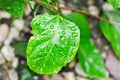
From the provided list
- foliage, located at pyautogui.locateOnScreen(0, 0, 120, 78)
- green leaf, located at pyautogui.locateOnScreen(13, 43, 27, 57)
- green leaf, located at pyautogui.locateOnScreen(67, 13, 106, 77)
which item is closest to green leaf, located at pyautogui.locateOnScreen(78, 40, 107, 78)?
green leaf, located at pyautogui.locateOnScreen(67, 13, 106, 77)

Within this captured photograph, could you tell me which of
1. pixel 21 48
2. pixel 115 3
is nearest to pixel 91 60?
pixel 21 48

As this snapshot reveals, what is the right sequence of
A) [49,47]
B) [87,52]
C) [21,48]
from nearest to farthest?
[49,47]
[21,48]
[87,52]

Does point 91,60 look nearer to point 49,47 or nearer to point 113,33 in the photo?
point 113,33

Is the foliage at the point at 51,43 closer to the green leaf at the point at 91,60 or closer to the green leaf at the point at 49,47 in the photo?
the green leaf at the point at 49,47

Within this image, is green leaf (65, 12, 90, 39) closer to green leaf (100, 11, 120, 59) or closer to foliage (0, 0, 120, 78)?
green leaf (100, 11, 120, 59)

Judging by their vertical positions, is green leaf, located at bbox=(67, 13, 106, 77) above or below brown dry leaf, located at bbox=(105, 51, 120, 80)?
above

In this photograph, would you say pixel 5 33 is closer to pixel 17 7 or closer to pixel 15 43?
pixel 15 43

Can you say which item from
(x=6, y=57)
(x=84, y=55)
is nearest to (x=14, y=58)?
(x=6, y=57)

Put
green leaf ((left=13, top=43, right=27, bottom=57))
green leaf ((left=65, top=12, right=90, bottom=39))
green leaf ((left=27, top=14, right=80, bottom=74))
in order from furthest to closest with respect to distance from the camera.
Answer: green leaf ((left=65, top=12, right=90, bottom=39))
green leaf ((left=13, top=43, right=27, bottom=57))
green leaf ((left=27, top=14, right=80, bottom=74))
